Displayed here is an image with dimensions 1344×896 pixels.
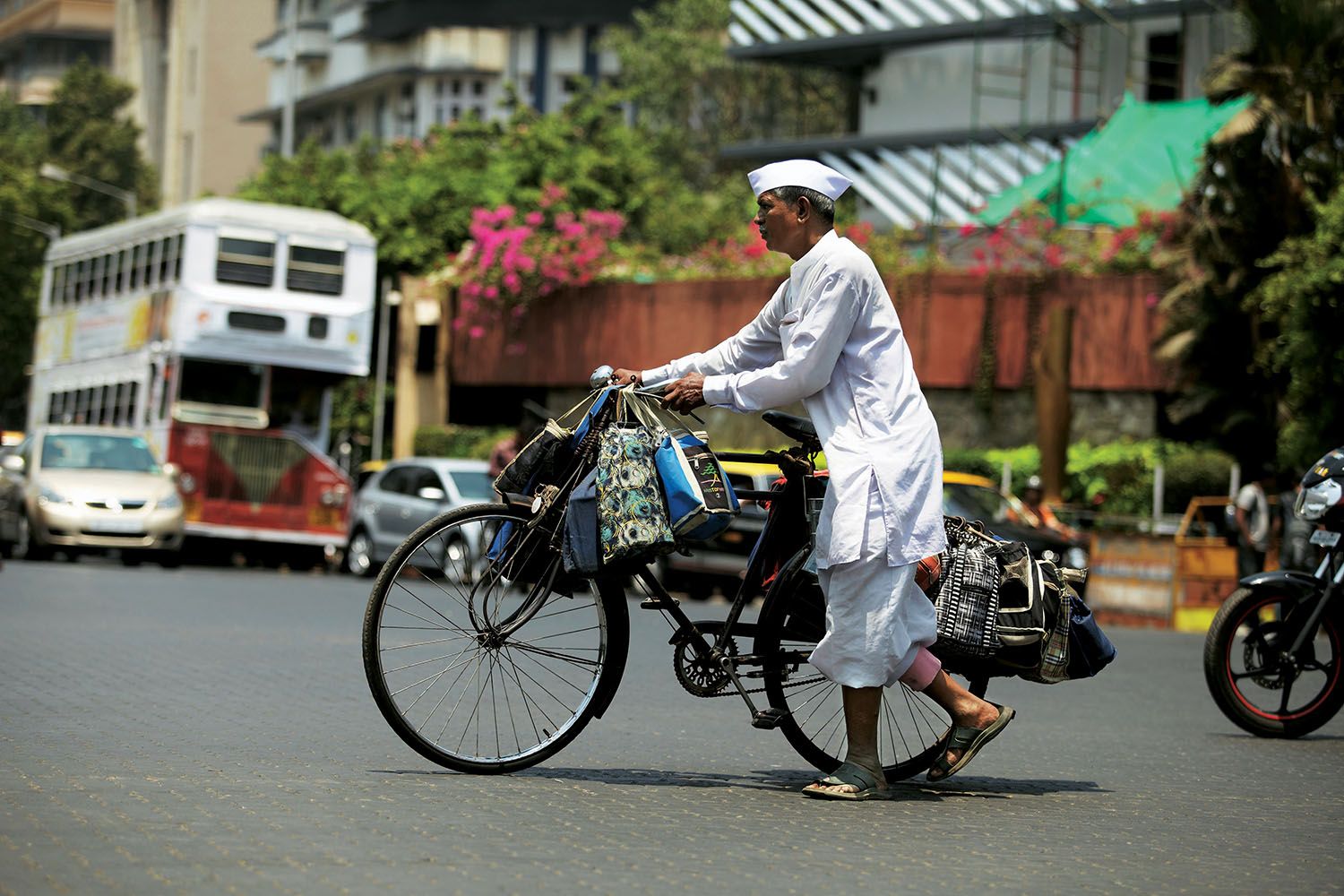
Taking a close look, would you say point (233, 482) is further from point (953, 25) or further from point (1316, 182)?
point (953, 25)

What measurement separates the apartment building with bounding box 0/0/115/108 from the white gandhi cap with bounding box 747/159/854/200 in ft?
295

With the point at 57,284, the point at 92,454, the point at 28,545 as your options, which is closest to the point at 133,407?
the point at 92,454

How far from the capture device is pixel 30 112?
3519 inches

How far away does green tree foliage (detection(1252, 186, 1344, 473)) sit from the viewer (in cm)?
2353

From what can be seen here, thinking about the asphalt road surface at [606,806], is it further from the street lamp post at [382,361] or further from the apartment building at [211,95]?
the apartment building at [211,95]

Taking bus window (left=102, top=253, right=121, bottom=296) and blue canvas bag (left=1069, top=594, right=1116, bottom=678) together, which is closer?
blue canvas bag (left=1069, top=594, right=1116, bottom=678)

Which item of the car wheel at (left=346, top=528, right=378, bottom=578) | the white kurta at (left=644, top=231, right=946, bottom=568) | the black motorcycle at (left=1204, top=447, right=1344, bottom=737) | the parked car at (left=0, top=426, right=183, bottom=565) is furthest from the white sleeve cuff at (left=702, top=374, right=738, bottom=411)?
the car wheel at (left=346, top=528, right=378, bottom=578)

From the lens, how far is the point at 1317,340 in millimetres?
23766

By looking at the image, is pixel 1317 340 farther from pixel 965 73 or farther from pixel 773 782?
pixel 965 73

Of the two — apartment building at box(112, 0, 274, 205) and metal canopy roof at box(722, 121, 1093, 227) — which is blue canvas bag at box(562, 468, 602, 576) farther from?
apartment building at box(112, 0, 274, 205)

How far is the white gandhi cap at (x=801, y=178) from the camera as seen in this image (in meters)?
7.20

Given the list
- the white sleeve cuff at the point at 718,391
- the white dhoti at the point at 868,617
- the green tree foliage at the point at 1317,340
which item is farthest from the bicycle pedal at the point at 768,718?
the green tree foliage at the point at 1317,340

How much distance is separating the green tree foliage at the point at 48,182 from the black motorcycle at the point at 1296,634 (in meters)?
53.3

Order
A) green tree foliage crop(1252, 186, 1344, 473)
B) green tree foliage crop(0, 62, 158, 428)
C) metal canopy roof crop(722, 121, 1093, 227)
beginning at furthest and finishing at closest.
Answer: green tree foliage crop(0, 62, 158, 428), metal canopy roof crop(722, 121, 1093, 227), green tree foliage crop(1252, 186, 1344, 473)
